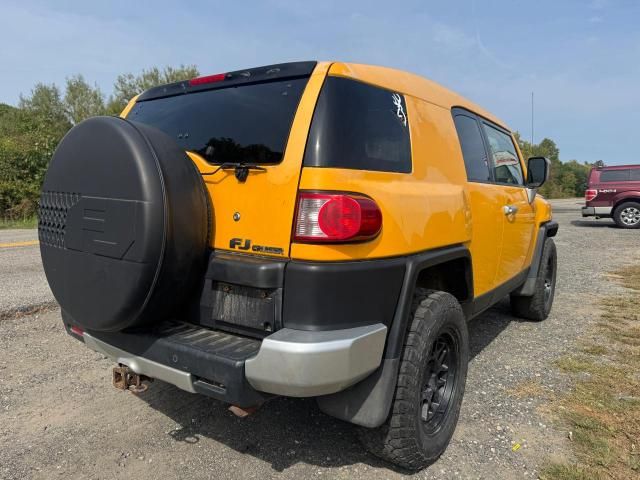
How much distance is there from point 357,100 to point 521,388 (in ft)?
8.01

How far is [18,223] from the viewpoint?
14336 millimetres

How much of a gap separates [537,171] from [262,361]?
3839mm

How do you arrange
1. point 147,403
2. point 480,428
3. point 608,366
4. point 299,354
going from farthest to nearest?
point 608,366, point 147,403, point 480,428, point 299,354

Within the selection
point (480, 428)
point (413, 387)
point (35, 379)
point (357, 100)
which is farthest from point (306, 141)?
point (35, 379)

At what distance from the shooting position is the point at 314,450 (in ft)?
8.25

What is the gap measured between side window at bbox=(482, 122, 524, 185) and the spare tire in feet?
8.15

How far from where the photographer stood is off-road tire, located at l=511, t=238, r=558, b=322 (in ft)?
15.1

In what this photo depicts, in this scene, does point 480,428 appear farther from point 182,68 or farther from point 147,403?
point 182,68

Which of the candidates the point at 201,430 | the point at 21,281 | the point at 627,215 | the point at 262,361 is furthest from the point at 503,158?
the point at 627,215

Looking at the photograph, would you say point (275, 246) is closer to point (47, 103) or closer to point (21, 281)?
point (21, 281)

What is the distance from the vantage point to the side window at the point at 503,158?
365 centimetres


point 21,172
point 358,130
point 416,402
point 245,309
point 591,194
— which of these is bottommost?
point 416,402

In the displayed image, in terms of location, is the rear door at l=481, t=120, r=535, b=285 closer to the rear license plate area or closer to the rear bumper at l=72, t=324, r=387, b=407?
the rear bumper at l=72, t=324, r=387, b=407

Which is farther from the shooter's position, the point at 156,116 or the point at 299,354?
the point at 156,116
